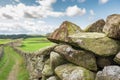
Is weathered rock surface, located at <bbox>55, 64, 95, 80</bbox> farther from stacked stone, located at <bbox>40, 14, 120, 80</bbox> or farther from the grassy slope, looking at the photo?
the grassy slope

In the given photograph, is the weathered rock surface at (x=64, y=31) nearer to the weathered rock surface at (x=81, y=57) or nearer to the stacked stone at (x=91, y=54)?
the stacked stone at (x=91, y=54)

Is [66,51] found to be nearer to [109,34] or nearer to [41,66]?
[109,34]

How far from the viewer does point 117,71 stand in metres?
11.7

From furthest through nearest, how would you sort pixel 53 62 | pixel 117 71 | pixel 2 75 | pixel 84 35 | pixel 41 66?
pixel 2 75 < pixel 41 66 < pixel 53 62 < pixel 84 35 < pixel 117 71

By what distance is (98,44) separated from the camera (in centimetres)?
1366

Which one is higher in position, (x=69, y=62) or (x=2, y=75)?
(x=69, y=62)

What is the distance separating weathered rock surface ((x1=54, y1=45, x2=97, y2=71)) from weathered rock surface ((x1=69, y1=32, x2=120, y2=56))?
46 cm

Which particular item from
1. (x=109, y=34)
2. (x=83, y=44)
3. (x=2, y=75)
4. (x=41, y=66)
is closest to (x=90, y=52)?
(x=83, y=44)

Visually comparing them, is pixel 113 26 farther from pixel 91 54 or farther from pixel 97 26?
pixel 97 26

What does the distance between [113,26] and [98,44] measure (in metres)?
1.37

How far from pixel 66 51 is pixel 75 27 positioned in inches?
103

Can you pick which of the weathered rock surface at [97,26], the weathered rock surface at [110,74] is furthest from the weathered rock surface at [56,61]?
the weathered rock surface at [110,74]

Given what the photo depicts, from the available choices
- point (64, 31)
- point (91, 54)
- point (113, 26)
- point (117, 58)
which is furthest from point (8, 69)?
point (117, 58)

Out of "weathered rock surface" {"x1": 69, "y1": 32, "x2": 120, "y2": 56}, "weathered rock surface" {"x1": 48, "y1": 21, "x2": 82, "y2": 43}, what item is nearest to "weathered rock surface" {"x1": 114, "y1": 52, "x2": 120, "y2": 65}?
"weathered rock surface" {"x1": 69, "y1": 32, "x2": 120, "y2": 56}
